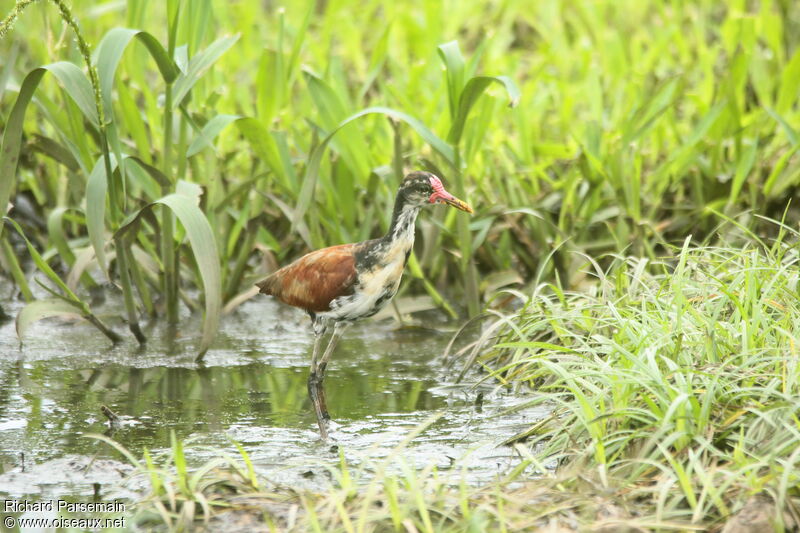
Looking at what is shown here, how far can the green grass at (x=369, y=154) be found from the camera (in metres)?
5.17

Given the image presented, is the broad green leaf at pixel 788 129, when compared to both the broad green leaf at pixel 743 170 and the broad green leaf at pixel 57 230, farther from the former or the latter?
the broad green leaf at pixel 57 230

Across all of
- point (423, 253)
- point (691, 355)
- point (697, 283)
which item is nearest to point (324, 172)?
point (423, 253)

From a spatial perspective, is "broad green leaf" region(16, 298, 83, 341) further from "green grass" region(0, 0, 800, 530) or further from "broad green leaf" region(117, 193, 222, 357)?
"broad green leaf" region(117, 193, 222, 357)

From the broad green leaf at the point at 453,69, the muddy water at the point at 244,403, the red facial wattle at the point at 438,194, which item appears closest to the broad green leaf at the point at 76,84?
the muddy water at the point at 244,403

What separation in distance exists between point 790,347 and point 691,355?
354 millimetres

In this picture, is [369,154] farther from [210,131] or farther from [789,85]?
[789,85]

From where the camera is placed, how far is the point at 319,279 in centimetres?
465

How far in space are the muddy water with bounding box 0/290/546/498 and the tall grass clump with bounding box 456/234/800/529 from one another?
0.36m

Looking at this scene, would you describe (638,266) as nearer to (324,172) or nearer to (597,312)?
(597,312)

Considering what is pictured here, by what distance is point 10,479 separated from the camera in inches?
150

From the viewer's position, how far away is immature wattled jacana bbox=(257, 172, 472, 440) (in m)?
4.53

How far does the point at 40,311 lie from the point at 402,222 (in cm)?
178

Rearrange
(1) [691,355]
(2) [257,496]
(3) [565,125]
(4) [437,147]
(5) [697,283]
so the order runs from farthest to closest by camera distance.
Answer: (3) [565,125] → (4) [437,147] → (5) [697,283] → (1) [691,355] → (2) [257,496]

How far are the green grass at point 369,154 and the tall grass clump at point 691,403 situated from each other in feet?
2.41
